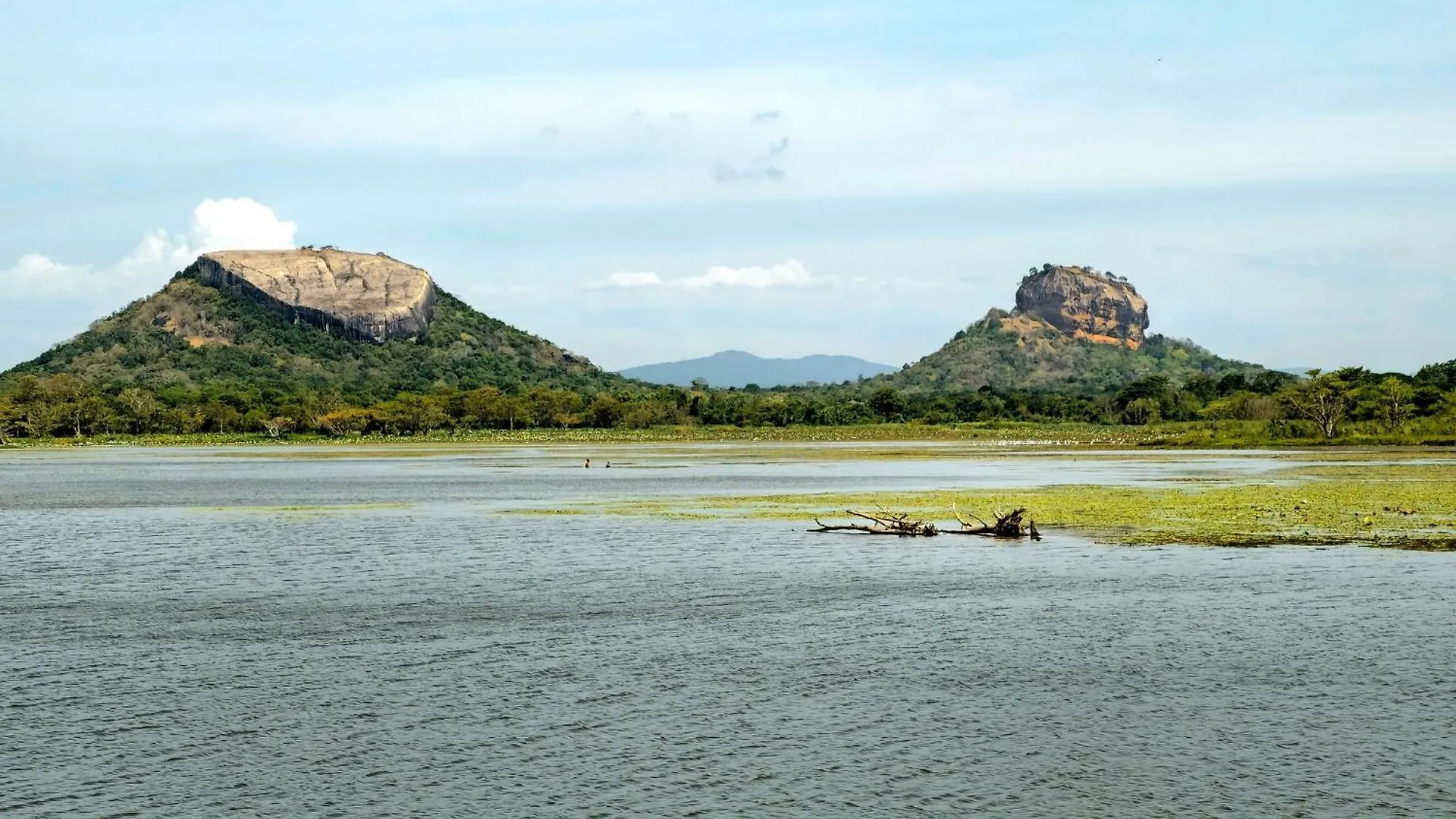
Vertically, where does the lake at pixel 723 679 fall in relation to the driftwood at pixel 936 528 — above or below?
below

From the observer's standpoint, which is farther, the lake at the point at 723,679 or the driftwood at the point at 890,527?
the driftwood at the point at 890,527

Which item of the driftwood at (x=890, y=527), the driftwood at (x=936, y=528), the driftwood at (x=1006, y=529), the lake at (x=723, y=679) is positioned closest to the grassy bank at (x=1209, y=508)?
the driftwood at (x=1006, y=529)

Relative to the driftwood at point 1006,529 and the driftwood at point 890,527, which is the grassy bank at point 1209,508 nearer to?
the driftwood at point 1006,529

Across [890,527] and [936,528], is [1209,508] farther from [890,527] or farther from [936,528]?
[890,527]

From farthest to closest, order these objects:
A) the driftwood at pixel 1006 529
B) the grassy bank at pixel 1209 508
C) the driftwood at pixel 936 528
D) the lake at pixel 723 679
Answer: the driftwood at pixel 936 528 < the driftwood at pixel 1006 529 < the grassy bank at pixel 1209 508 < the lake at pixel 723 679

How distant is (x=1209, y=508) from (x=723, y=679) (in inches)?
1614

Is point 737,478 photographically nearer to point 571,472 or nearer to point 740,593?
point 571,472

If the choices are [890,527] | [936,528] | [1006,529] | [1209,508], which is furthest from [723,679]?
[1209,508]

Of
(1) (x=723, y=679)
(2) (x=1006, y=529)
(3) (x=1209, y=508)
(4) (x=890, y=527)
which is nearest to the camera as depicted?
(1) (x=723, y=679)

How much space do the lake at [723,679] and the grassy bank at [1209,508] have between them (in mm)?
4479

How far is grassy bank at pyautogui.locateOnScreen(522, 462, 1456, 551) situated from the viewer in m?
50.2

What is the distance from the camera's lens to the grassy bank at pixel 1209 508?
165 feet

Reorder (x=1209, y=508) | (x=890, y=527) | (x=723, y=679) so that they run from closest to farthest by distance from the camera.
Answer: (x=723, y=679), (x=890, y=527), (x=1209, y=508)

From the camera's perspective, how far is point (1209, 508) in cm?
6181
